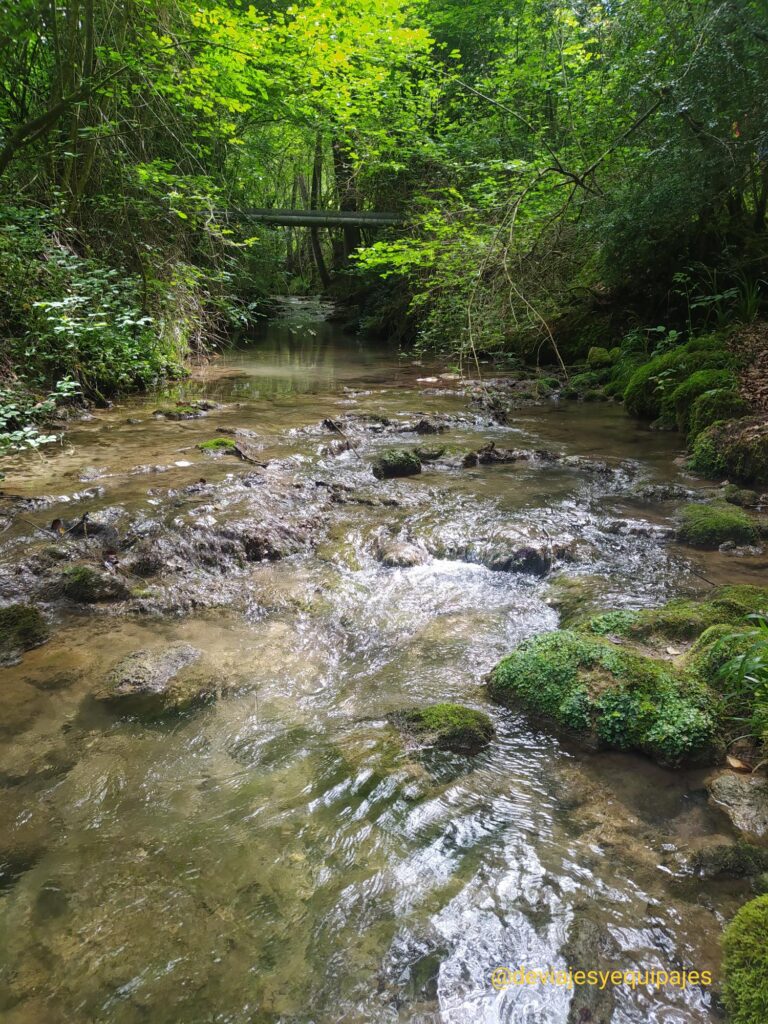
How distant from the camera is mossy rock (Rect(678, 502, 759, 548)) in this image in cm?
554

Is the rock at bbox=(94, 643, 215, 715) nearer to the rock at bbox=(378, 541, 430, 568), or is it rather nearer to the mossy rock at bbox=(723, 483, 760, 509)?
the rock at bbox=(378, 541, 430, 568)

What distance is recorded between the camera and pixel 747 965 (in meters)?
1.93

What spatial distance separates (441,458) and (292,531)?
10.3 ft

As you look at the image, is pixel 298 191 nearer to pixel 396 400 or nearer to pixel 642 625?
pixel 396 400

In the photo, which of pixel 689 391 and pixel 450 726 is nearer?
pixel 450 726

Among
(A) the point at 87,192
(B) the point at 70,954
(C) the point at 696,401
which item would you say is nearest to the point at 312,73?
(A) the point at 87,192

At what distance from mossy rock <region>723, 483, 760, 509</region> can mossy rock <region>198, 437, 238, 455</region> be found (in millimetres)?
5964

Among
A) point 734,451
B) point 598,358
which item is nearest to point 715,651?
point 734,451

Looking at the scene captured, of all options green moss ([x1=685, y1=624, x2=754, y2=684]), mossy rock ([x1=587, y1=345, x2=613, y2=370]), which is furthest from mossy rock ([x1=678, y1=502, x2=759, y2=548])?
mossy rock ([x1=587, y1=345, x2=613, y2=370])

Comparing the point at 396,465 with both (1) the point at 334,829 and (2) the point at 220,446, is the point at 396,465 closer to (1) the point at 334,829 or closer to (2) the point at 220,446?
(2) the point at 220,446

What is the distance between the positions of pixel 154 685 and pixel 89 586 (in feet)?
4.75

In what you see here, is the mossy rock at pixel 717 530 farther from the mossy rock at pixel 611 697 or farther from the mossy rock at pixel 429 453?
the mossy rock at pixel 429 453

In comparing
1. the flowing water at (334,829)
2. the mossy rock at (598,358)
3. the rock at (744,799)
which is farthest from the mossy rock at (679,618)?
the mossy rock at (598,358)

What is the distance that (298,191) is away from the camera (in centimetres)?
3919
